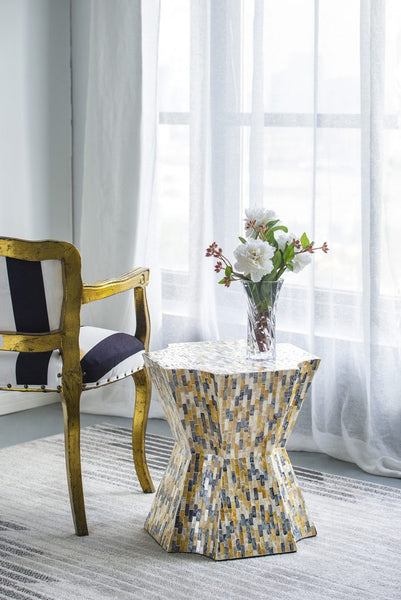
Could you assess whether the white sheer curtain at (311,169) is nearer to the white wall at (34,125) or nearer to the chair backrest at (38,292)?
the white wall at (34,125)

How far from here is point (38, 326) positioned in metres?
2.46

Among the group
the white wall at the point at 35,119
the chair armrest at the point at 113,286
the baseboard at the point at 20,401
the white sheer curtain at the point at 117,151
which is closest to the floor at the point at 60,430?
the baseboard at the point at 20,401

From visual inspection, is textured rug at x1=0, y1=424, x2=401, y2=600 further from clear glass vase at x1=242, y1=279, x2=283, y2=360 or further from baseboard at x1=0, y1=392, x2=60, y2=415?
baseboard at x1=0, y1=392, x2=60, y2=415

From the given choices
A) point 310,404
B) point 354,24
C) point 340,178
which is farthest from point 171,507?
point 354,24

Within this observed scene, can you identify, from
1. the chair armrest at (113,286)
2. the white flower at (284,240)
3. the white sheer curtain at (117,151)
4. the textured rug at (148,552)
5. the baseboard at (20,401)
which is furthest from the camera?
the baseboard at (20,401)

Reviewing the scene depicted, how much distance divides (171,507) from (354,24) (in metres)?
1.75

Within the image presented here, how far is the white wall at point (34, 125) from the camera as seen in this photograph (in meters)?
3.75

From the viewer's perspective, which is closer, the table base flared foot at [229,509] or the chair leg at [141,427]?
the table base flared foot at [229,509]

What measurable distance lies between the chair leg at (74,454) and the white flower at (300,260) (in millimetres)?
708

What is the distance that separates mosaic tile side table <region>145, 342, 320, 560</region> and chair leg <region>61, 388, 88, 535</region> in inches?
9.7

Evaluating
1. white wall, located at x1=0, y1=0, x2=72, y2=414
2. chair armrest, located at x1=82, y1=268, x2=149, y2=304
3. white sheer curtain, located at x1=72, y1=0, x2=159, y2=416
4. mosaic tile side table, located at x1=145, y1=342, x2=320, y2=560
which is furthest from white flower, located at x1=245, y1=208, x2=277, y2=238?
white wall, located at x1=0, y1=0, x2=72, y2=414

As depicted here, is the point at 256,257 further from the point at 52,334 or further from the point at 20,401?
the point at 20,401

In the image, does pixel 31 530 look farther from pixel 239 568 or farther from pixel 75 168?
pixel 75 168

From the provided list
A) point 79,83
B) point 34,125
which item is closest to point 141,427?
point 34,125
